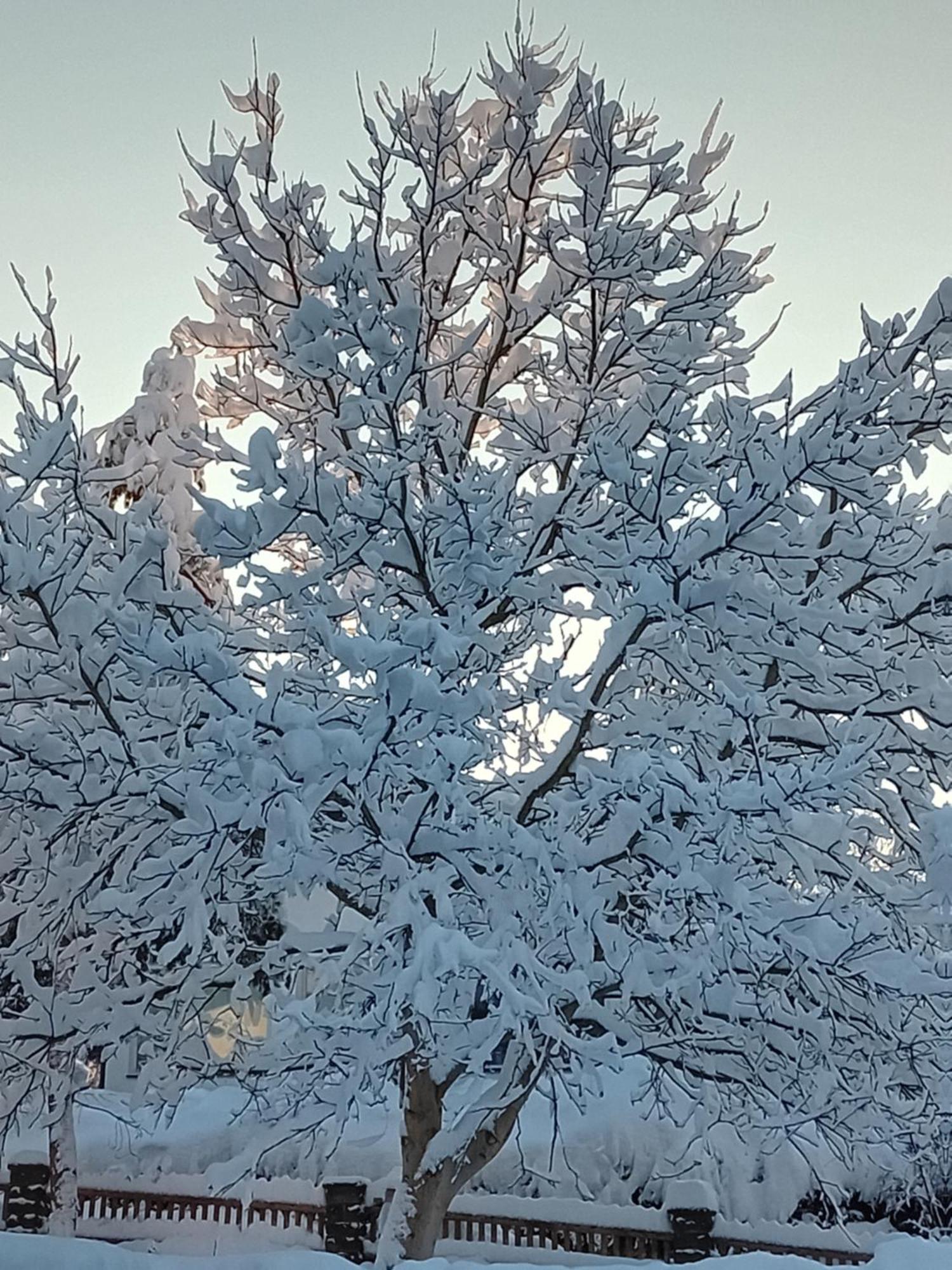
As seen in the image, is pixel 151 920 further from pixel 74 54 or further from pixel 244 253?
pixel 74 54

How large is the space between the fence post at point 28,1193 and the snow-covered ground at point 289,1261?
24.7ft

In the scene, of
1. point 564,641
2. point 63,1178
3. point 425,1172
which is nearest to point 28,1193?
point 63,1178

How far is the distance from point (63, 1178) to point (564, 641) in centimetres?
825

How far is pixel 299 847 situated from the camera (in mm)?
4227

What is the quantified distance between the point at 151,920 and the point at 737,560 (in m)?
3.60

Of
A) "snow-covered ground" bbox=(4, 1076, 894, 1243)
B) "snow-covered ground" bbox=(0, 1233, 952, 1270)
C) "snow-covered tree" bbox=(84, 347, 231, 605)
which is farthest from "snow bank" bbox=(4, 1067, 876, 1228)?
"snow-covered tree" bbox=(84, 347, 231, 605)

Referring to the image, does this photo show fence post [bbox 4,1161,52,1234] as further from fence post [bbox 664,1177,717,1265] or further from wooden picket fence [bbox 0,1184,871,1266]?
fence post [bbox 664,1177,717,1265]

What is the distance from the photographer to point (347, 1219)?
36.0ft

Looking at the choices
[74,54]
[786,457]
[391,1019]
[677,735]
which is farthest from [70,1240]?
[74,54]

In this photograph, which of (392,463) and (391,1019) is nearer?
(391,1019)

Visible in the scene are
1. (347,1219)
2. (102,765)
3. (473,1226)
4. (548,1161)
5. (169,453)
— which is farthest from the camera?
(473,1226)

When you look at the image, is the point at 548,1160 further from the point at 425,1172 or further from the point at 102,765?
the point at 102,765

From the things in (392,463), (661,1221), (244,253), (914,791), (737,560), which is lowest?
(661,1221)

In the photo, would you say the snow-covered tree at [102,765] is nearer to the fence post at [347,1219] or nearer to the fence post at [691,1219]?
the fence post at [347,1219]
